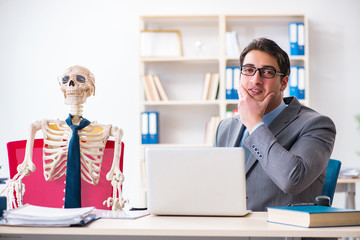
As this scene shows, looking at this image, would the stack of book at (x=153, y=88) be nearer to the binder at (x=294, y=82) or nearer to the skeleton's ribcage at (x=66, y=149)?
the binder at (x=294, y=82)

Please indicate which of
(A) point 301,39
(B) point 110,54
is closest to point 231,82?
(A) point 301,39

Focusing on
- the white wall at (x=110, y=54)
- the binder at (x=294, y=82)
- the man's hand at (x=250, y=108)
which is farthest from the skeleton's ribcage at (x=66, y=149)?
the binder at (x=294, y=82)

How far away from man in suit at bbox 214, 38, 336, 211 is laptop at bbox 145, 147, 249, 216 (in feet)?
1.00

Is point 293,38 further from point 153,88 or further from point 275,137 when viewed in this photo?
point 275,137

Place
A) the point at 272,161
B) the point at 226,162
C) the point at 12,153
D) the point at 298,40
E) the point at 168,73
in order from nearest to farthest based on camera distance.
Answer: the point at 226,162 < the point at 272,161 < the point at 12,153 < the point at 298,40 < the point at 168,73

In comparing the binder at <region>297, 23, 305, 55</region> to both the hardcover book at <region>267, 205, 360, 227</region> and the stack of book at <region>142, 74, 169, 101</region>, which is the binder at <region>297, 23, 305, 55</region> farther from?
the hardcover book at <region>267, 205, 360, 227</region>

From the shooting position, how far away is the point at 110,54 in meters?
4.51

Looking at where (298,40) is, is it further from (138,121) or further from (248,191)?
(248,191)

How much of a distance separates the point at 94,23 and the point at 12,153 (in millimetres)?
2571

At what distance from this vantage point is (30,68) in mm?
4523

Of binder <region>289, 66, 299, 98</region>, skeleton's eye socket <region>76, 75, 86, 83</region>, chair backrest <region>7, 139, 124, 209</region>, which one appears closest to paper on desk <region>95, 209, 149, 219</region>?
chair backrest <region>7, 139, 124, 209</region>

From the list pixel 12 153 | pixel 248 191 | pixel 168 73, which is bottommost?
pixel 248 191

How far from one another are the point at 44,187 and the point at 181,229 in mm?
1111

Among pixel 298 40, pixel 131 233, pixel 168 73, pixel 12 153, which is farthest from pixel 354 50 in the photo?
pixel 131 233
